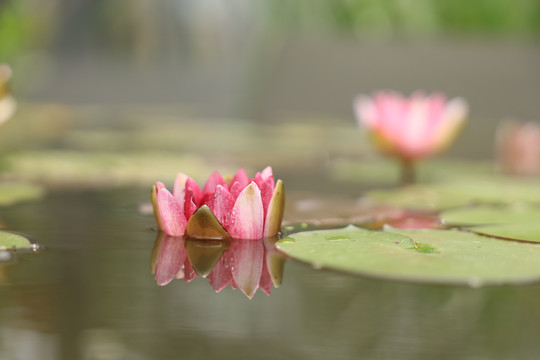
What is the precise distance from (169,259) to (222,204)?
0.09 metres

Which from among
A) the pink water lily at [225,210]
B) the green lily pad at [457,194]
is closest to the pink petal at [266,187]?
the pink water lily at [225,210]

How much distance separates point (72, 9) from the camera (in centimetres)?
631

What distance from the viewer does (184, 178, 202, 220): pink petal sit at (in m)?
0.76

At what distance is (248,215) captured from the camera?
2.43ft

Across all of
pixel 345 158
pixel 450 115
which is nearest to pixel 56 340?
pixel 450 115

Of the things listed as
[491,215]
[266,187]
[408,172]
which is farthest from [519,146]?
[266,187]

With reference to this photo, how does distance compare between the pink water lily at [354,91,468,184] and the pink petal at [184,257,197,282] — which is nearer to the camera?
the pink petal at [184,257,197,282]

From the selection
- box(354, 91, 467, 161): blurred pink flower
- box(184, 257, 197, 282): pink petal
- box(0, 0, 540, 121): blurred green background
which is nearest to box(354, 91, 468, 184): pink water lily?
box(354, 91, 467, 161): blurred pink flower

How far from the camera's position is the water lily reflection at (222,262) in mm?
618

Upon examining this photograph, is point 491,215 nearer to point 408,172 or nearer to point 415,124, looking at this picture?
point 415,124

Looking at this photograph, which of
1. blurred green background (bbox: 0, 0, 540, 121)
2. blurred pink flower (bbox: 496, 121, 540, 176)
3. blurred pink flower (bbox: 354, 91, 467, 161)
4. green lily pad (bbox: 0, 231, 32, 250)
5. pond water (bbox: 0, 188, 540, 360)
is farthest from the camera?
blurred green background (bbox: 0, 0, 540, 121)

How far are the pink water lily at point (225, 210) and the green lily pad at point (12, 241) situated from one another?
15 centimetres

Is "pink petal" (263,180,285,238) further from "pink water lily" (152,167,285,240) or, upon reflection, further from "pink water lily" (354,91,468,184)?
"pink water lily" (354,91,468,184)

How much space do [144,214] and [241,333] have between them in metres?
0.51
